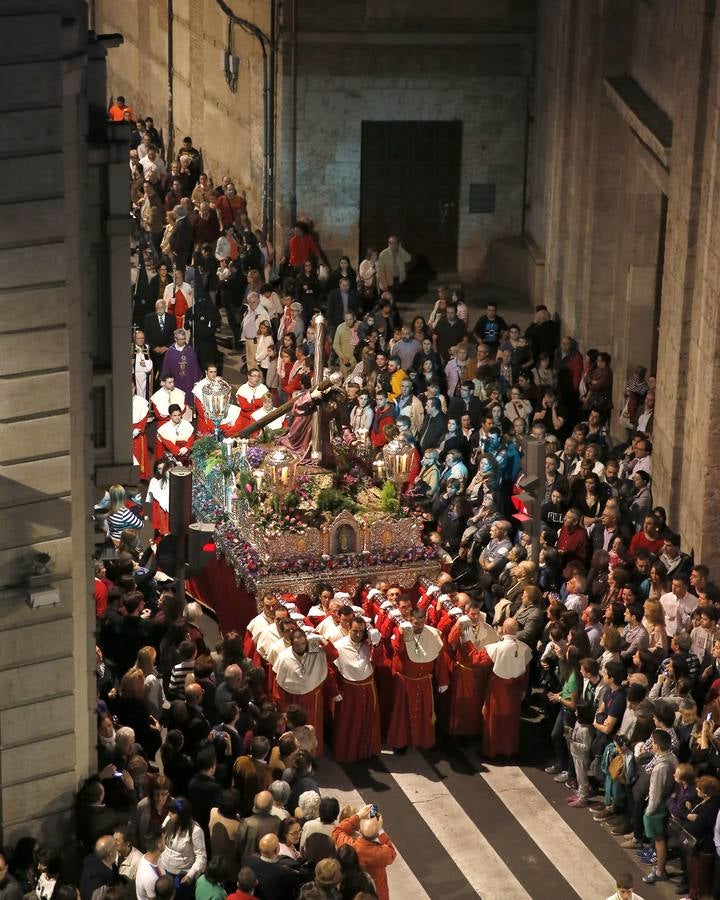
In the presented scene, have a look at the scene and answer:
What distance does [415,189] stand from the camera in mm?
36781

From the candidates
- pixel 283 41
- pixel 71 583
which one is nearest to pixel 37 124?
pixel 71 583

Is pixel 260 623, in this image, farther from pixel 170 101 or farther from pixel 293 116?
pixel 170 101

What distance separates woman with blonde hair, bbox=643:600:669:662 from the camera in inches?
797

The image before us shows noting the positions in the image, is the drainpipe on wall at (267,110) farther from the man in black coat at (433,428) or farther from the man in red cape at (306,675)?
the man in red cape at (306,675)

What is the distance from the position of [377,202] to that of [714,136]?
13.8 meters

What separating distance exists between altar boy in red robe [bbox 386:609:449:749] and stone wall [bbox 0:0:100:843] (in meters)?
4.37

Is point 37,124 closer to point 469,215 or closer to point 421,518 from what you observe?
point 421,518

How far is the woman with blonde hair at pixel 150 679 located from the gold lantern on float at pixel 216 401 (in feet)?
21.8

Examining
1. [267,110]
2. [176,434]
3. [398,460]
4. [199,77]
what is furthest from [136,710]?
[199,77]

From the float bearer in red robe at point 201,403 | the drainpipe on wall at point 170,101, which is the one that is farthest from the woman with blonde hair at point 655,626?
the drainpipe on wall at point 170,101

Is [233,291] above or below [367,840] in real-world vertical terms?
above

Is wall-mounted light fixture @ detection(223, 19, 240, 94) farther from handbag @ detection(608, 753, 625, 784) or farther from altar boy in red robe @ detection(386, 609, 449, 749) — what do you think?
handbag @ detection(608, 753, 625, 784)

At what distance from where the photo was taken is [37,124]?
15523 millimetres

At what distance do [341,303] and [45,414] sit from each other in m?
15.9
